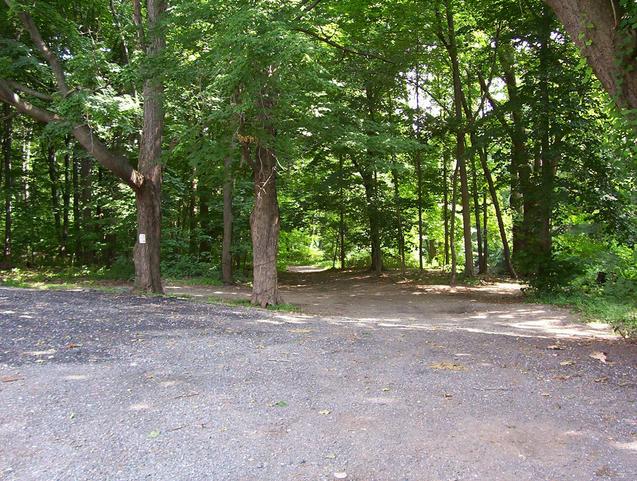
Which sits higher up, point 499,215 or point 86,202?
point 86,202

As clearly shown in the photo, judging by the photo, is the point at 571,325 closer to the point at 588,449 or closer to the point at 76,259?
the point at 588,449

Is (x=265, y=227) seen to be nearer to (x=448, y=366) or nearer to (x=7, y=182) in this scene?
(x=448, y=366)

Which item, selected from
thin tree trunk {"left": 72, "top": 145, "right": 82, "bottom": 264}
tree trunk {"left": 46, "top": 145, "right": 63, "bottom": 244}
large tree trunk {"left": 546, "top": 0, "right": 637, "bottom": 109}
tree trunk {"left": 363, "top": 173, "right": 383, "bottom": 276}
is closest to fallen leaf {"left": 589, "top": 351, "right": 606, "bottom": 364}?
large tree trunk {"left": 546, "top": 0, "right": 637, "bottom": 109}

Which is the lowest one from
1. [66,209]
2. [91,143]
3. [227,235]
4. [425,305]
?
[425,305]

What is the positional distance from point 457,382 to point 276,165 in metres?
7.42

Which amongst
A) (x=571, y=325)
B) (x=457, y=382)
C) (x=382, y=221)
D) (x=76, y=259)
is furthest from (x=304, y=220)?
(x=457, y=382)

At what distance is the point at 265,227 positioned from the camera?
11.0 meters

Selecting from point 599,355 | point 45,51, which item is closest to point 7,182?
point 45,51

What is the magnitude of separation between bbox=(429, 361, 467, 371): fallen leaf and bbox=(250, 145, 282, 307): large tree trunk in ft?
20.2

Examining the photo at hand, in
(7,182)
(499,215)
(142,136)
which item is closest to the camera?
(142,136)

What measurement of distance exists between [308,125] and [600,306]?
7089 millimetres

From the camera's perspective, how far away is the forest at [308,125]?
314 inches

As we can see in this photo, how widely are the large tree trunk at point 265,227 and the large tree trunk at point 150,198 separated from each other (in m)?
2.54

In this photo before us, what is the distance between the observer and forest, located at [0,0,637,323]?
7.97 m
